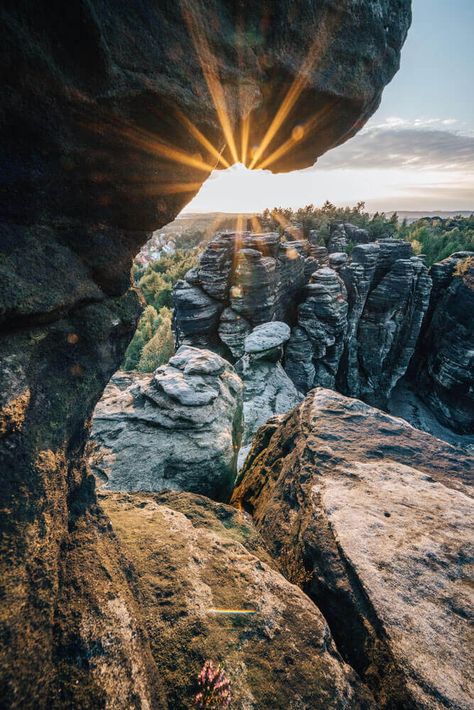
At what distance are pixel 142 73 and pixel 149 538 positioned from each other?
4.89 m

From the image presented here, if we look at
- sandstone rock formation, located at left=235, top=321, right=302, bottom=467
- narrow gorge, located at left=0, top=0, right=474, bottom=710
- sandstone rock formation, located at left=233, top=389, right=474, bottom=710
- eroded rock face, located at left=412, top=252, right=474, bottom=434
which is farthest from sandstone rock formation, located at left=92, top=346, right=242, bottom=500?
eroded rock face, located at left=412, top=252, right=474, bottom=434

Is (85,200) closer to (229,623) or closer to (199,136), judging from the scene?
(199,136)

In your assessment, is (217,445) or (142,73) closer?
(142,73)

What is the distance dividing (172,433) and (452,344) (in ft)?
98.1

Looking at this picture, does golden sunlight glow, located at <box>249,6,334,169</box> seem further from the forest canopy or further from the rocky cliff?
the forest canopy

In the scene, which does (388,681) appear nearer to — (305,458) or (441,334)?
(305,458)

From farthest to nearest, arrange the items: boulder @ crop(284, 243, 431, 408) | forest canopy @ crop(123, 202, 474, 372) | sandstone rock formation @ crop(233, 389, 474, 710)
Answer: forest canopy @ crop(123, 202, 474, 372)
boulder @ crop(284, 243, 431, 408)
sandstone rock formation @ crop(233, 389, 474, 710)

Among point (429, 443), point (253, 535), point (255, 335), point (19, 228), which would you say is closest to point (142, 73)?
point (19, 228)

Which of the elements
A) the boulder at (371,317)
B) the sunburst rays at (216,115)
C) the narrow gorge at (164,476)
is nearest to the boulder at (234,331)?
the boulder at (371,317)

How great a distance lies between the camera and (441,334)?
29.9 meters

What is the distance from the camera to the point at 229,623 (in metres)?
3.20

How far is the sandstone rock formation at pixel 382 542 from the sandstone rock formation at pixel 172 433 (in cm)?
130

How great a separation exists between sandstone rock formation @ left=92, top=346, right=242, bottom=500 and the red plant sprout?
11.3ft

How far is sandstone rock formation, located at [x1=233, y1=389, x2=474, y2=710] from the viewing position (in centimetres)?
308
